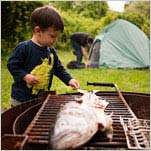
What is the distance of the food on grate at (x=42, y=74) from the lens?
3040 mm

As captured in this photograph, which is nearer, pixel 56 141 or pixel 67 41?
pixel 56 141

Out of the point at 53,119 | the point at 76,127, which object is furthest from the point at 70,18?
the point at 76,127

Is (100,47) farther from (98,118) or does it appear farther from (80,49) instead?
(98,118)

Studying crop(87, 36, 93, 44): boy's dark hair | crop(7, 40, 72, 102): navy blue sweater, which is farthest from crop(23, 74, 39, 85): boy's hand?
crop(87, 36, 93, 44): boy's dark hair

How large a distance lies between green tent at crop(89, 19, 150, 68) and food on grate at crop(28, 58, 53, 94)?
6887 millimetres

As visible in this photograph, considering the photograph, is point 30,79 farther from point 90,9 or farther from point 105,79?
point 90,9

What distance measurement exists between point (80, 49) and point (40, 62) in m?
7.71

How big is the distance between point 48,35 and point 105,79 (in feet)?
16.2

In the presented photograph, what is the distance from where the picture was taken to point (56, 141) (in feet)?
5.04

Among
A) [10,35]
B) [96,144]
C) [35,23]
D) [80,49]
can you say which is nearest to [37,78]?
[35,23]

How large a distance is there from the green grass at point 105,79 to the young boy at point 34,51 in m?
2.36

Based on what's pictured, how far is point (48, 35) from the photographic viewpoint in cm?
297

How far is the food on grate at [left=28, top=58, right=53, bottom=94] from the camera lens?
304 centimetres

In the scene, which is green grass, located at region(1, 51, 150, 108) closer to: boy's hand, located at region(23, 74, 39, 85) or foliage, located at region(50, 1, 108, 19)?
boy's hand, located at region(23, 74, 39, 85)
